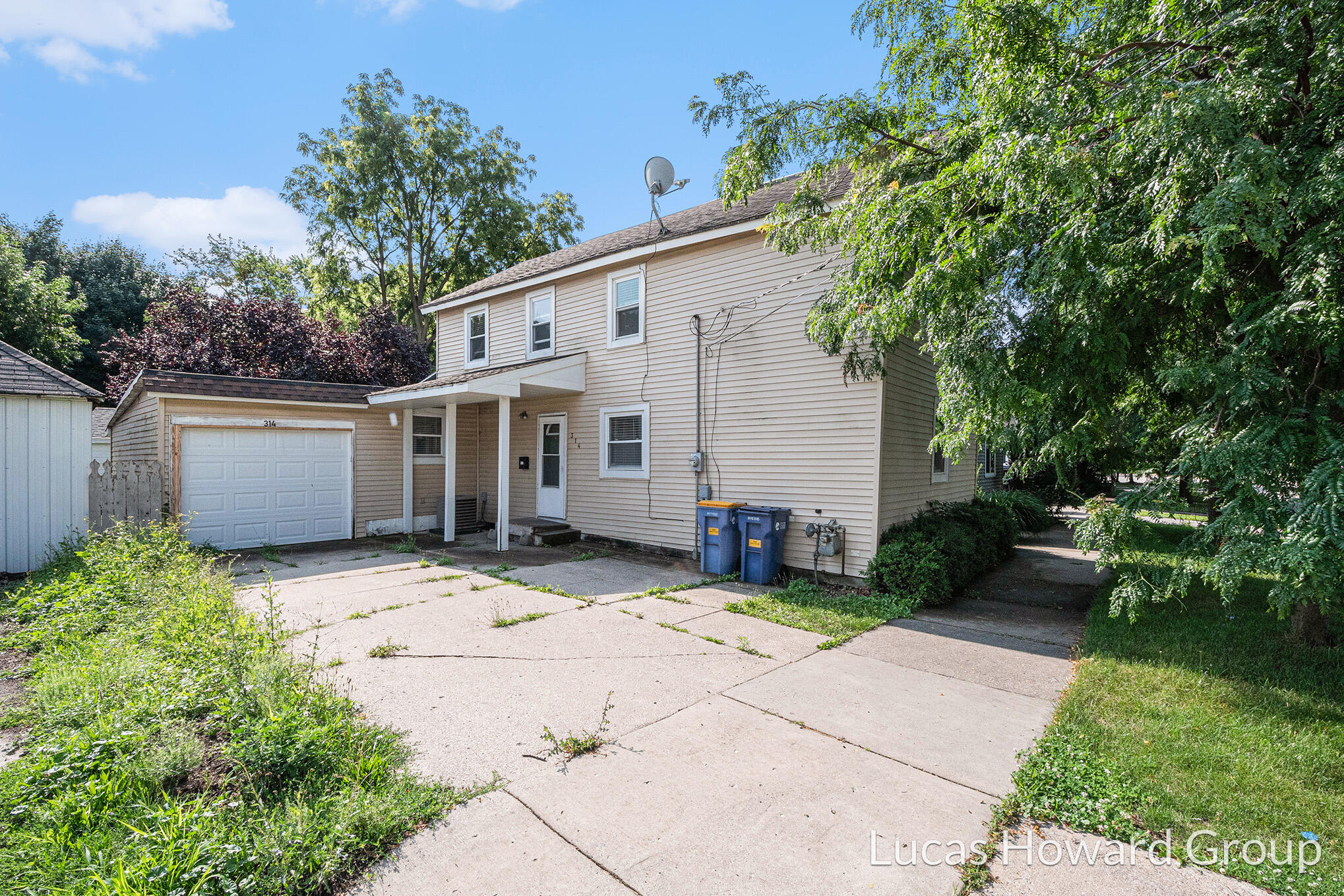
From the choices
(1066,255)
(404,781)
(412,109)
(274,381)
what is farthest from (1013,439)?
(412,109)

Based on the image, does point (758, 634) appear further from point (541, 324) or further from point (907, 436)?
point (541, 324)

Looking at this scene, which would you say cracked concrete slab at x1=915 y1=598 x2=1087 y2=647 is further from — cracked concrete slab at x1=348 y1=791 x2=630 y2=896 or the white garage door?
the white garage door

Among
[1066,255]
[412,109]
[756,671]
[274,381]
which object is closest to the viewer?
[1066,255]

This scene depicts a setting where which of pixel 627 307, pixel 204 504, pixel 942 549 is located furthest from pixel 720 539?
pixel 204 504

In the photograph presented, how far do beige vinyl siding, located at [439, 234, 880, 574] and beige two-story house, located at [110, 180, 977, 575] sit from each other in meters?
0.03

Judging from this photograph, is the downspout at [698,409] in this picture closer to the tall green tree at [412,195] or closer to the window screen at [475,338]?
the window screen at [475,338]

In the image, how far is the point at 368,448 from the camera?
11.8 meters

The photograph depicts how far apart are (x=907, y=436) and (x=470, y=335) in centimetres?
985

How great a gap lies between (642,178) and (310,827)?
36.6 feet

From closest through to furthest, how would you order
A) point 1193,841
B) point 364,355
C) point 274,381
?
point 1193,841
point 274,381
point 364,355

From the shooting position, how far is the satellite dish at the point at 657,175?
434 inches

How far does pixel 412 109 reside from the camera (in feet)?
75.4

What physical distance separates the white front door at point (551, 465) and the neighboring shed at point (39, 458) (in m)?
6.59

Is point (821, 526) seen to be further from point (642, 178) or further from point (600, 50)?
point (600, 50)
